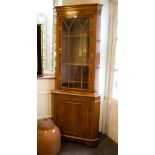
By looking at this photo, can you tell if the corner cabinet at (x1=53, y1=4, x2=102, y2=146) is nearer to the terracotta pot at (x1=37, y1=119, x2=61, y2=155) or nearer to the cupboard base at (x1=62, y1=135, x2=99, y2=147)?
the cupboard base at (x1=62, y1=135, x2=99, y2=147)

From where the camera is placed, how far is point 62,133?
9.46ft

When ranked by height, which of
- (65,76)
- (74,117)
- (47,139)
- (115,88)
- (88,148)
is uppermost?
(65,76)

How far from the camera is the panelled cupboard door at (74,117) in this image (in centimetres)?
271

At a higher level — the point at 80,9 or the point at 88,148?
the point at 80,9

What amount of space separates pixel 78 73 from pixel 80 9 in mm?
918

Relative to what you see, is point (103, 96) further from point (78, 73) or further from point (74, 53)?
point (74, 53)

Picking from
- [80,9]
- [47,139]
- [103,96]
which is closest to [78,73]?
[103,96]

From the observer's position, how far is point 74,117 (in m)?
2.77

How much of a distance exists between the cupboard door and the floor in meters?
0.16

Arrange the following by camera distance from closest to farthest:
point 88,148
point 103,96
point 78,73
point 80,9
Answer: point 80,9 → point 88,148 → point 78,73 → point 103,96

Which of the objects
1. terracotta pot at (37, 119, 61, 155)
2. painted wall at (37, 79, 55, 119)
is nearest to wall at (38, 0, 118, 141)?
painted wall at (37, 79, 55, 119)

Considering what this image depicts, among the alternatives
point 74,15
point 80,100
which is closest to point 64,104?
point 80,100

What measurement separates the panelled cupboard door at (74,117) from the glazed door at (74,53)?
0.84 ft

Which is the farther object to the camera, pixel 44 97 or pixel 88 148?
pixel 44 97
